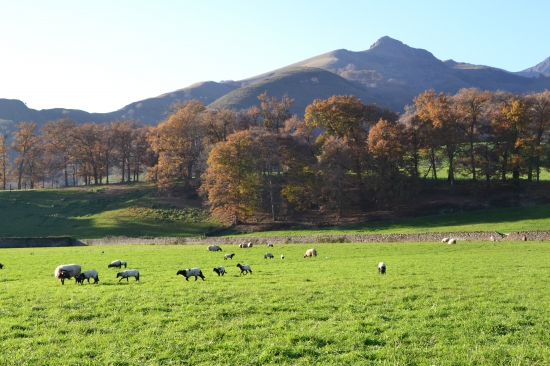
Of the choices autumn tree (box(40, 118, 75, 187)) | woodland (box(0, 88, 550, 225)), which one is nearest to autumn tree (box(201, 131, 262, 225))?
woodland (box(0, 88, 550, 225))

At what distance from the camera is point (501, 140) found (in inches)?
2781

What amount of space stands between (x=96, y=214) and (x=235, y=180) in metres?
28.3

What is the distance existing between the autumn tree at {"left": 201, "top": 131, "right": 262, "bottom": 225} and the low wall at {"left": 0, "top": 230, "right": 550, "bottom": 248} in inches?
604

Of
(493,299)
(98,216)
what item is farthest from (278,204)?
(493,299)

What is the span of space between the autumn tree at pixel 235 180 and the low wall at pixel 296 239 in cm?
1533

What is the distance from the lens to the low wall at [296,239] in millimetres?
44031

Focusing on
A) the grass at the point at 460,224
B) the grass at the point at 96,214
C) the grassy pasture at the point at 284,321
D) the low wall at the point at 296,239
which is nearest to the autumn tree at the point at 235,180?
the grass at the point at 96,214

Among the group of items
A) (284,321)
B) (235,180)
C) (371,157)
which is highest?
(371,157)

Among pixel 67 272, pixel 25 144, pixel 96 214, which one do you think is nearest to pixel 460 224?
pixel 67 272

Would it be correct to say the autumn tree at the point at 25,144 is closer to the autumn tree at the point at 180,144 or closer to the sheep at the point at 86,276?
the autumn tree at the point at 180,144

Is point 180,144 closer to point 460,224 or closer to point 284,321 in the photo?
point 460,224

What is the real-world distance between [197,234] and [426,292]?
53494 millimetres

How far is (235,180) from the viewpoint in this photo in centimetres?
7025

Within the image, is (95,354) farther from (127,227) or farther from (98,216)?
(98,216)
